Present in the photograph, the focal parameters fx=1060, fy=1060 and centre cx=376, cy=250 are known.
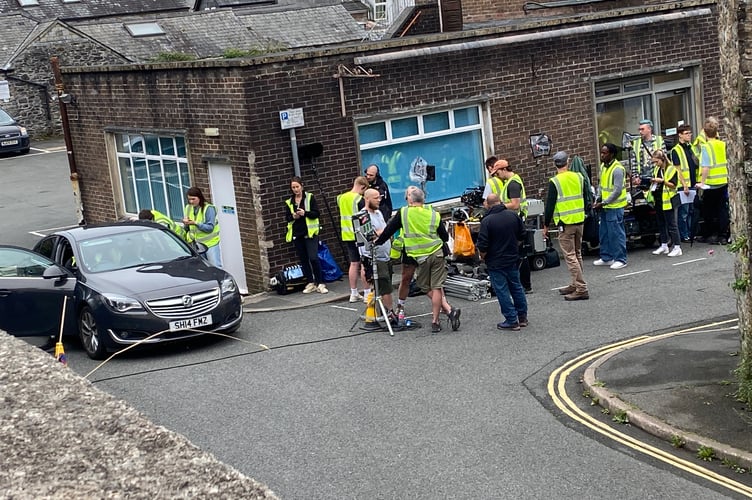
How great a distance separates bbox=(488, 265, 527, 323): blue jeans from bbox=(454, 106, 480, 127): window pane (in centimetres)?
635

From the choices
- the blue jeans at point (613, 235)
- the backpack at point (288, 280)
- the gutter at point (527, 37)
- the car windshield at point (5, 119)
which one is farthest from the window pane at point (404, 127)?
the car windshield at point (5, 119)

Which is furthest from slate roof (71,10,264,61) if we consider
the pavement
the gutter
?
the pavement

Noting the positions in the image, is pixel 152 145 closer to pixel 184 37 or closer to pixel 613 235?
pixel 613 235

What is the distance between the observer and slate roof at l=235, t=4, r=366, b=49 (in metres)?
42.2

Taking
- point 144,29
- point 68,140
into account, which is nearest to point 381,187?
point 68,140

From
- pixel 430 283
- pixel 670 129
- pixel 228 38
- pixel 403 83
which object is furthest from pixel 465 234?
pixel 228 38

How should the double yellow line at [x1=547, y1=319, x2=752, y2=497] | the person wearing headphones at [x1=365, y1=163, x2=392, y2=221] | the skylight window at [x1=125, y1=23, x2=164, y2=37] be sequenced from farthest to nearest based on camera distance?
the skylight window at [x1=125, y1=23, x2=164, y2=37], the person wearing headphones at [x1=365, y1=163, x2=392, y2=221], the double yellow line at [x1=547, y1=319, x2=752, y2=497]

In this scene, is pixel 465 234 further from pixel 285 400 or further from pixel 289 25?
pixel 289 25

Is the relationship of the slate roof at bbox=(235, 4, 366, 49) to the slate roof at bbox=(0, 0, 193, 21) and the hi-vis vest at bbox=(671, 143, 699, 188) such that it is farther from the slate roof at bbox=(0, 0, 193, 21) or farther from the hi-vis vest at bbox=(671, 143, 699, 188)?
the hi-vis vest at bbox=(671, 143, 699, 188)

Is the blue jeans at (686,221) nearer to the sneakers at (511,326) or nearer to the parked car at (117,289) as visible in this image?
the sneakers at (511,326)

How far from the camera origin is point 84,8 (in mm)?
54562

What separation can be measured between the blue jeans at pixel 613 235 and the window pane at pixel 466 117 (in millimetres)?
3413

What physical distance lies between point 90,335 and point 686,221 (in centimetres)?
1043

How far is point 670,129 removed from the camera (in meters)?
21.5
